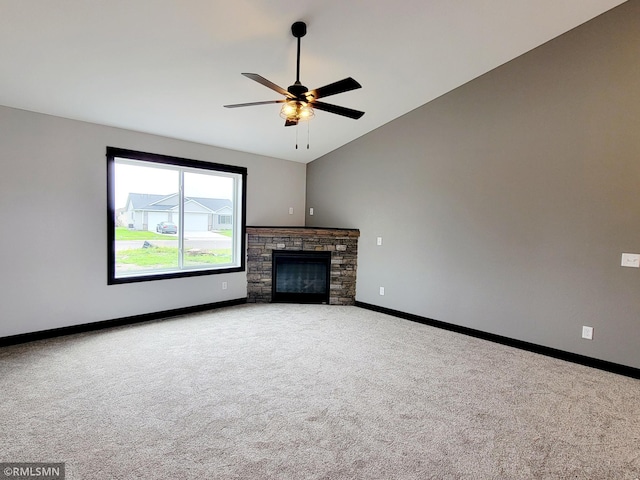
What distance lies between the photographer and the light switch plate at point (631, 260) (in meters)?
3.08

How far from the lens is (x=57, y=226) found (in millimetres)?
3734

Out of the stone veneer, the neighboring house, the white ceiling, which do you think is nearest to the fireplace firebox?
the stone veneer

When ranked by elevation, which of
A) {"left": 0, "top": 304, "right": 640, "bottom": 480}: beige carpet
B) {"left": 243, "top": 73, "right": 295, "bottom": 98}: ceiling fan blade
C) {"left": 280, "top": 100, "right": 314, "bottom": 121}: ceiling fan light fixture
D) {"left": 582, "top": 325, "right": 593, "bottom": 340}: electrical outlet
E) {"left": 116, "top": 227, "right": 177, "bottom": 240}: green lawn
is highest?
{"left": 243, "top": 73, "right": 295, "bottom": 98}: ceiling fan blade

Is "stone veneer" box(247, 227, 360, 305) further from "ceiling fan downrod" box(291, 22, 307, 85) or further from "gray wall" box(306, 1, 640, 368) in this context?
"ceiling fan downrod" box(291, 22, 307, 85)

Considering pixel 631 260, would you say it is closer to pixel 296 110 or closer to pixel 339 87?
pixel 339 87

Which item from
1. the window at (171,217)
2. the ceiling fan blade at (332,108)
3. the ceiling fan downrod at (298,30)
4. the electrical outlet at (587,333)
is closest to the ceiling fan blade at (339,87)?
the ceiling fan blade at (332,108)

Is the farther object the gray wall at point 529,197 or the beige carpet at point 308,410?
the gray wall at point 529,197

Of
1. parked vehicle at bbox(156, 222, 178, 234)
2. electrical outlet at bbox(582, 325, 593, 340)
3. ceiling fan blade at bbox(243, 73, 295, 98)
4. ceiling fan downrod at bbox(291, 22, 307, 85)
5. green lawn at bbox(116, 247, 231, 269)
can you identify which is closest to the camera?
ceiling fan blade at bbox(243, 73, 295, 98)

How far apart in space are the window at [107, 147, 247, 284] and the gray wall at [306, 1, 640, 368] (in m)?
2.49

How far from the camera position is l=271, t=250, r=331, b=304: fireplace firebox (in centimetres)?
564

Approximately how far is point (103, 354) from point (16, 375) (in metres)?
0.65

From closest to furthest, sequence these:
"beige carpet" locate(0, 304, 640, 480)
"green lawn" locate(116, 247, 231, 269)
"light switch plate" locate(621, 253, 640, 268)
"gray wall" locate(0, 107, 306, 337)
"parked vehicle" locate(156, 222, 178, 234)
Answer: "beige carpet" locate(0, 304, 640, 480) → "light switch plate" locate(621, 253, 640, 268) → "gray wall" locate(0, 107, 306, 337) → "green lawn" locate(116, 247, 231, 269) → "parked vehicle" locate(156, 222, 178, 234)

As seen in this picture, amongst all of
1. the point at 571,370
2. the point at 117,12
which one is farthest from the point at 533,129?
the point at 117,12

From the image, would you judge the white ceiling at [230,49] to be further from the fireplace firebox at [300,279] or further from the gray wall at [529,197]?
the fireplace firebox at [300,279]
